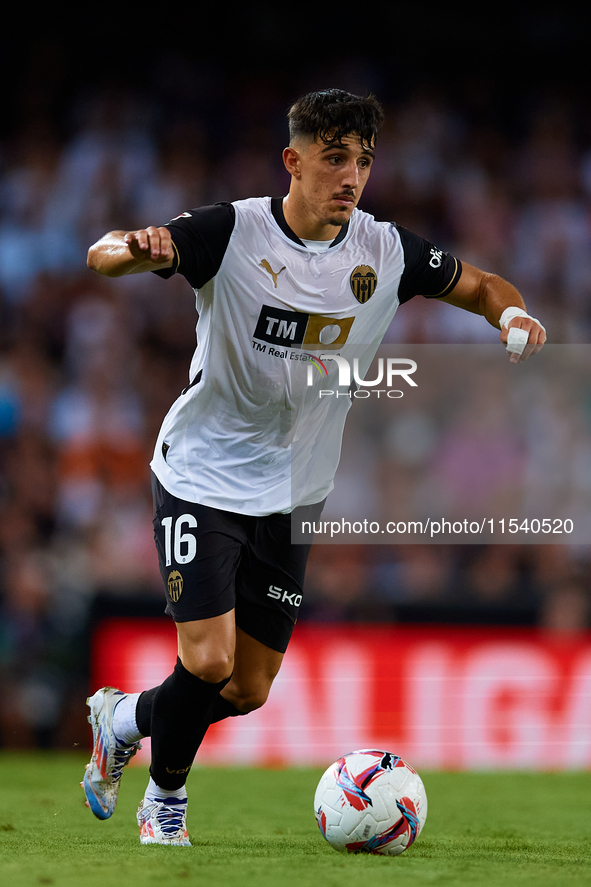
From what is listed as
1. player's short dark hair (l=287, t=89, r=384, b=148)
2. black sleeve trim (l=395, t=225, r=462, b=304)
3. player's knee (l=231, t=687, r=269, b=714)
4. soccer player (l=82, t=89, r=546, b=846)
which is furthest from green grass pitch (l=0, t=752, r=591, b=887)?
player's short dark hair (l=287, t=89, r=384, b=148)

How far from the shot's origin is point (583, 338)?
10.4m

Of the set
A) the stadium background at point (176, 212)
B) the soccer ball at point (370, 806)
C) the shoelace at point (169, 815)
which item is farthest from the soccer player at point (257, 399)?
the stadium background at point (176, 212)

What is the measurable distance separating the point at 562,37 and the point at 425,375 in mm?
5797

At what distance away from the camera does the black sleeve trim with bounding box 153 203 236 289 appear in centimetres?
393

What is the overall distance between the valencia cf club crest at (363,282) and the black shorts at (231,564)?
878mm

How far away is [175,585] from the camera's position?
412 cm

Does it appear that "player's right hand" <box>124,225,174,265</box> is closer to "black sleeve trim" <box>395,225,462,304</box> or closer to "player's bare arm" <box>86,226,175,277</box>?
"player's bare arm" <box>86,226,175,277</box>

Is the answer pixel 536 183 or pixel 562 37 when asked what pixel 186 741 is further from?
pixel 562 37

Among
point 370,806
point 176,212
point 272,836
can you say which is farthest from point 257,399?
point 176,212

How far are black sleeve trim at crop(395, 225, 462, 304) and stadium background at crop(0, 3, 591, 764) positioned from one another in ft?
12.0

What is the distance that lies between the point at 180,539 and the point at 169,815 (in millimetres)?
1054

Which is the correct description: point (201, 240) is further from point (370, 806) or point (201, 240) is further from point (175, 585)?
point (370, 806)

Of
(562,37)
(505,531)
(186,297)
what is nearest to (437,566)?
(505,531)

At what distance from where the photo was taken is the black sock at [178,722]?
4086mm
